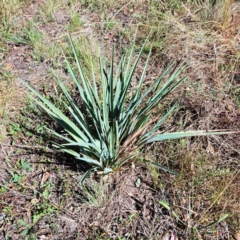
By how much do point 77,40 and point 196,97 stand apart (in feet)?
3.84

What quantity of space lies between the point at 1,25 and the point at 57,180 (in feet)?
6.05

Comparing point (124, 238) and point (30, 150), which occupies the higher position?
point (30, 150)

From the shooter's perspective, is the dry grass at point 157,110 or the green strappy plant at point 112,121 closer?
the green strappy plant at point 112,121

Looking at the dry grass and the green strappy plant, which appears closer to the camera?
the green strappy plant

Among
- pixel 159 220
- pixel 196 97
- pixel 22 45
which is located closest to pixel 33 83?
pixel 22 45

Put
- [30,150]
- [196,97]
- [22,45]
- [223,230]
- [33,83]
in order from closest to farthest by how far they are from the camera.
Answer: [223,230], [30,150], [196,97], [33,83], [22,45]

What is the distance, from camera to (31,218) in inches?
79.8

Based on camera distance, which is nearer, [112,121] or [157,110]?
[112,121]

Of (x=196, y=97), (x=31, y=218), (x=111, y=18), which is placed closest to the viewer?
(x=31, y=218)

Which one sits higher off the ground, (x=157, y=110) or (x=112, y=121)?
(x=112, y=121)

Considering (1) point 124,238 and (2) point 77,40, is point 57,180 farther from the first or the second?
(2) point 77,40

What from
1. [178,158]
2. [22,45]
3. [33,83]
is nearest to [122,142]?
[178,158]

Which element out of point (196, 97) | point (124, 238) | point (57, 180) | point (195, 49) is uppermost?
point (195, 49)

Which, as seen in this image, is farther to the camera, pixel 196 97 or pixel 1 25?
pixel 1 25
